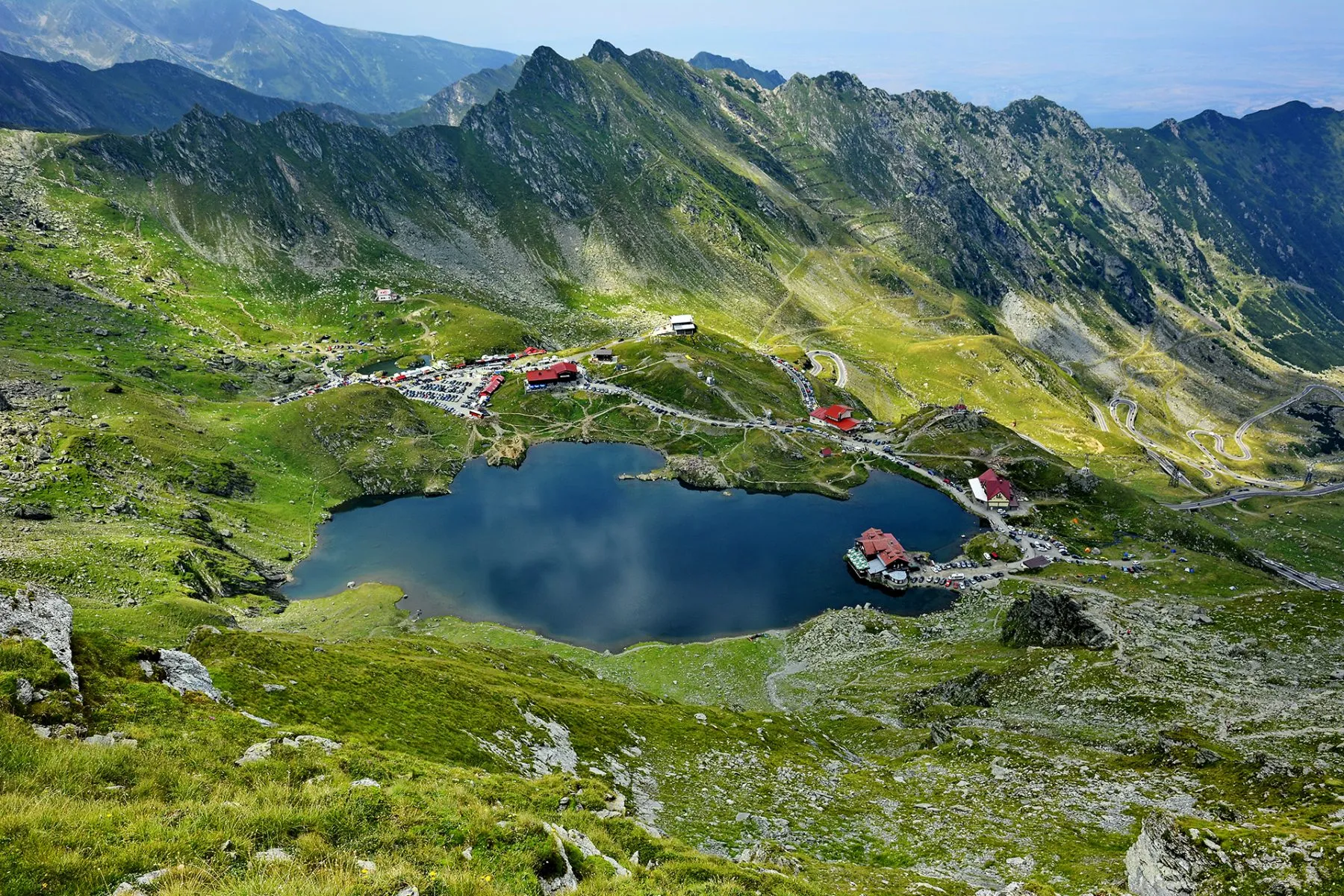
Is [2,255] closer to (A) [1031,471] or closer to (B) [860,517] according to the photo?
(B) [860,517]

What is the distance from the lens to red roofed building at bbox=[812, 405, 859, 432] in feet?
517

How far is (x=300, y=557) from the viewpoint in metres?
103

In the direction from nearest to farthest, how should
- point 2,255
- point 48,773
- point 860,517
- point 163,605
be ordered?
point 48,773 < point 163,605 < point 860,517 < point 2,255

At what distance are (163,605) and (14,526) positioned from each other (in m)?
28.7

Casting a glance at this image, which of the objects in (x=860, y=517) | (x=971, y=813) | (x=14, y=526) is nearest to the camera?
(x=971, y=813)

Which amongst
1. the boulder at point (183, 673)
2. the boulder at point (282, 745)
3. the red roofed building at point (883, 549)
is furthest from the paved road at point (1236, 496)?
the boulder at point (183, 673)

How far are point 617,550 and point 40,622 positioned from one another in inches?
3368

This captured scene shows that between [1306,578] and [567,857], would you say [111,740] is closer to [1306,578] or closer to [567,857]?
[567,857]

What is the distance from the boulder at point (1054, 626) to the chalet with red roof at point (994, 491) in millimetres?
46353

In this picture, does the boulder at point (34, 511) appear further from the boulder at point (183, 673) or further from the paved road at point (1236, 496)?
the paved road at point (1236, 496)

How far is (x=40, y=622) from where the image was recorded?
2466cm

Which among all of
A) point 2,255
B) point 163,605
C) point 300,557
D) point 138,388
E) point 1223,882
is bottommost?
point 300,557

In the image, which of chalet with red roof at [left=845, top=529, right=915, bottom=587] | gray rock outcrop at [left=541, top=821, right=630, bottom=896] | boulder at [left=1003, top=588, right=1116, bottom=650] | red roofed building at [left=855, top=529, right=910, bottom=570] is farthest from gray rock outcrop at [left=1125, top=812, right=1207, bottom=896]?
red roofed building at [left=855, top=529, right=910, bottom=570]

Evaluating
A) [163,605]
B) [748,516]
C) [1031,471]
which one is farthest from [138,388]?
[1031,471]
